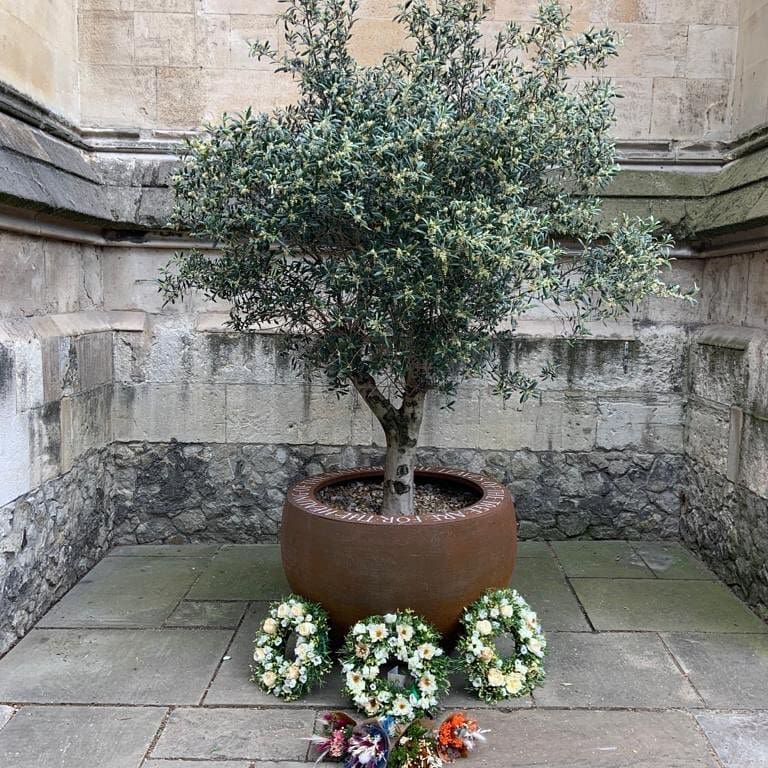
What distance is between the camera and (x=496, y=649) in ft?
9.23

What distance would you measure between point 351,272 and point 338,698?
157 cm

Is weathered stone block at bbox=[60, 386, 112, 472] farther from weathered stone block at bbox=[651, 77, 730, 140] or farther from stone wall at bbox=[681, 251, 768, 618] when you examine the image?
weathered stone block at bbox=[651, 77, 730, 140]

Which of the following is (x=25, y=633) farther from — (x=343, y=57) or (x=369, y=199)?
(x=343, y=57)

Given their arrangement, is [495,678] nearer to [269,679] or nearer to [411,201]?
[269,679]

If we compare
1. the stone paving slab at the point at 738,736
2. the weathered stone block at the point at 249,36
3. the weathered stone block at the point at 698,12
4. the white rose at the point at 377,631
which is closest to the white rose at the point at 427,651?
the white rose at the point at 377,631

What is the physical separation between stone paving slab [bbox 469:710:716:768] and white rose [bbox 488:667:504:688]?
0.10 meters

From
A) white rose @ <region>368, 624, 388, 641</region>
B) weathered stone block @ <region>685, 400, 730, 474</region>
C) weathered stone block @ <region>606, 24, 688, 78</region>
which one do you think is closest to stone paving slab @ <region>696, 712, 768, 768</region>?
white rose @ <region>368, 624, 388, 641</region>

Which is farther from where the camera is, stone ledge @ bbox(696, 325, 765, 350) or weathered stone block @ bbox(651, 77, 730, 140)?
weathered stone block @ bbox(651, 77, 730, 140)

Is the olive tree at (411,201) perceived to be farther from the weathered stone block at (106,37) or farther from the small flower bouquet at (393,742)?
the weathered stone block at (106,37)

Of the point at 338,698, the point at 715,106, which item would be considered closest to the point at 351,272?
the point at 338,698

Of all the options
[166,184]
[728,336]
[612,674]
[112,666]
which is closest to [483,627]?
[612,674]

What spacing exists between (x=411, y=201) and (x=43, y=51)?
8.29 ft

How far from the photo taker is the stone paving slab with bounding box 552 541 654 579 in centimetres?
383

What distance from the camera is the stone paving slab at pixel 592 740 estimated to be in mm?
2303
